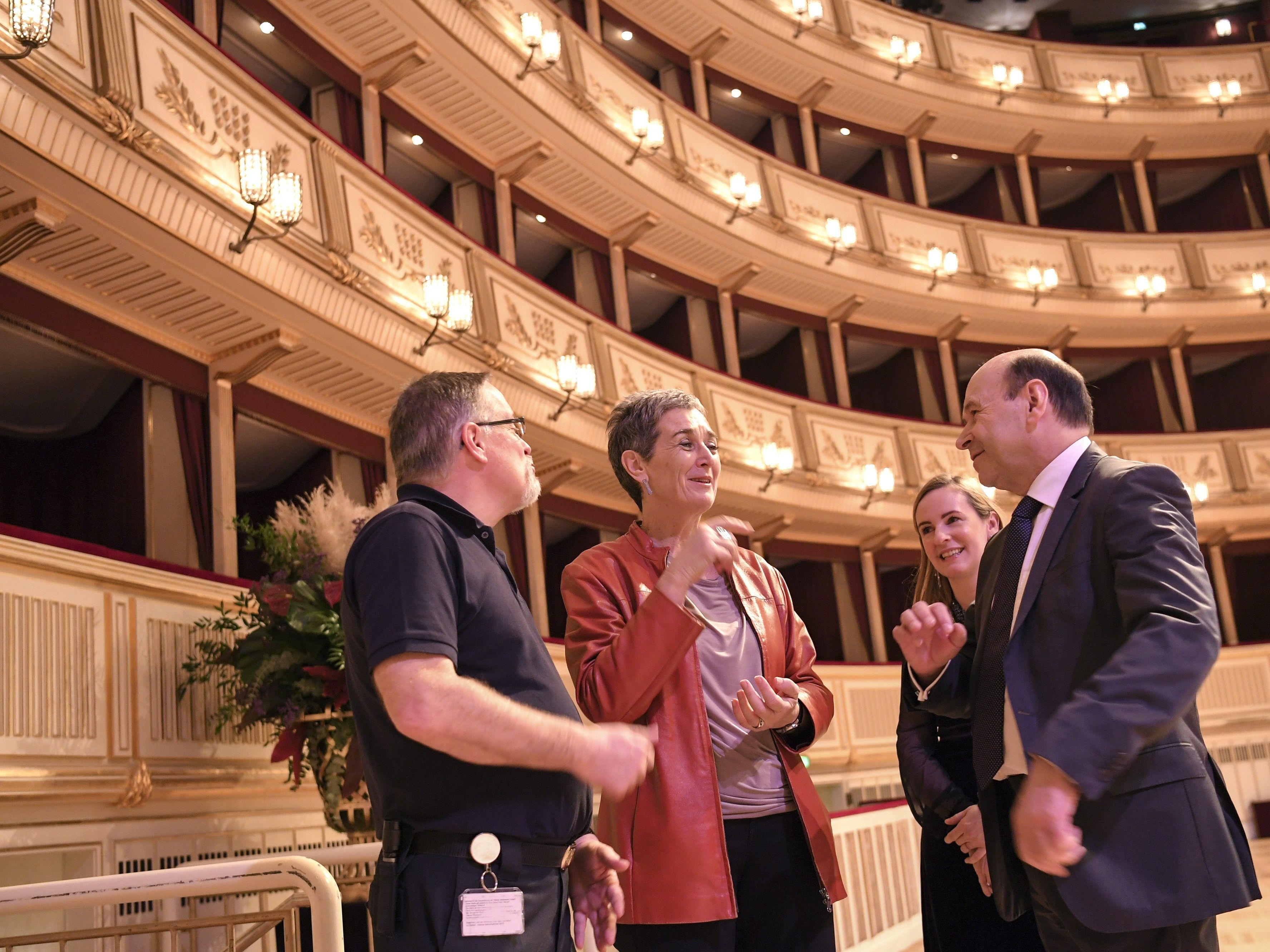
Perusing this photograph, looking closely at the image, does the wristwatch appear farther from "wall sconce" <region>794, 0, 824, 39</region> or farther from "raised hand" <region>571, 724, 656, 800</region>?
"wall sconce" <region>794, 0, 824, 39</region>

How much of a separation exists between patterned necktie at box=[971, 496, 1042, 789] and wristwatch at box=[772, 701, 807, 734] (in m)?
0.33

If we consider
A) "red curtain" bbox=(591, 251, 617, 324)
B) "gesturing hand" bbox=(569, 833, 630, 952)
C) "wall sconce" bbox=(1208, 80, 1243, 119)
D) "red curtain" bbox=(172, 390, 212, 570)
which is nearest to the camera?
"gesturing hand" bbox=(569, 833, 630, 952)

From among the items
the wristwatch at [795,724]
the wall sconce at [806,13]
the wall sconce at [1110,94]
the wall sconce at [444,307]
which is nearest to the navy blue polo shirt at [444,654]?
the wristwatch at [795,724]

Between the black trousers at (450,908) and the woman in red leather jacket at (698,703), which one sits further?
the woman in red leather jacket at (698,703)

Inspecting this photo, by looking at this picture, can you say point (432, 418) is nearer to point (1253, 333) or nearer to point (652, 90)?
point (652, 90)

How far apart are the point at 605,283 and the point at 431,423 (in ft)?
31.9

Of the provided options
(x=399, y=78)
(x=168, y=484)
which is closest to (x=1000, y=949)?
(x=168, y=484)

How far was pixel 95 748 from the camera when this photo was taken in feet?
15.1

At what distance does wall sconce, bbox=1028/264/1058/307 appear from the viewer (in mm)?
14219

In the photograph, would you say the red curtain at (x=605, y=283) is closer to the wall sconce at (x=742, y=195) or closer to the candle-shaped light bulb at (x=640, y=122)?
the wall sconce at (x=742, y=195)

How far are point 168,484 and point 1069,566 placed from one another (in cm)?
588

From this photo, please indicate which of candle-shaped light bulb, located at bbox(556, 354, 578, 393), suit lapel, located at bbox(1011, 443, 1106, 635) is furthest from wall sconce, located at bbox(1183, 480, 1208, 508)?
suit lapel, located at bbox(1011, 443, 1106, 635)

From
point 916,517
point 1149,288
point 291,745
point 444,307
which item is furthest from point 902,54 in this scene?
point 916,517

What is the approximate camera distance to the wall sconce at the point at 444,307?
7383 mm
